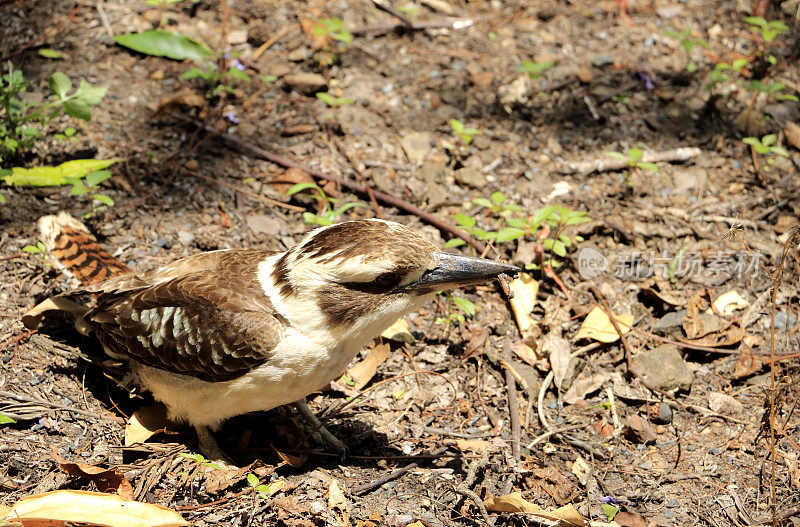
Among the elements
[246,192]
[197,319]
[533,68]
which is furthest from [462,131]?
[197,319]

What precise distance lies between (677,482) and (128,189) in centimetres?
471

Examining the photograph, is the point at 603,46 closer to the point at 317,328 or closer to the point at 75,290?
the point at 317,328

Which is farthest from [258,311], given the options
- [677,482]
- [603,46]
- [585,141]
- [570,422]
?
[603,46]

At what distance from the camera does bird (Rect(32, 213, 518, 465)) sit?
3.89 m

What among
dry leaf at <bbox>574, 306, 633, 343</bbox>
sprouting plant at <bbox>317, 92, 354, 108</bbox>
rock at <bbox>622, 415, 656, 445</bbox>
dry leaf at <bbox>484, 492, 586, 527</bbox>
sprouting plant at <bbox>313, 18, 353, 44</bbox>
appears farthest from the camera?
sprouting plant at <bbox>313, 18, 353, 44</bbox>

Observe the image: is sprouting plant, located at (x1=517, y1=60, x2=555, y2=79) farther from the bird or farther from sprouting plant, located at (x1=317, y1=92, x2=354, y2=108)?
the bird

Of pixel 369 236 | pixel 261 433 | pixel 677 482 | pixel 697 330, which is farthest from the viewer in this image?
pixel 697 330

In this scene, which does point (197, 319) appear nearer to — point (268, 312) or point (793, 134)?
point (268, 312)

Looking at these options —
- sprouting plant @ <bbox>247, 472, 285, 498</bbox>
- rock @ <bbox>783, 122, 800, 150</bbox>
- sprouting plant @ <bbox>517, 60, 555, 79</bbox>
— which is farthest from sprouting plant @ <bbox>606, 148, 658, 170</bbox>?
→ sprouting plant @ <bbox>247, 472, 285, 498</bbox>

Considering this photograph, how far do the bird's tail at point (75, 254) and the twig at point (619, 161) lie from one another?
4.04 m

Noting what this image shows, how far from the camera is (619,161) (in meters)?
6.65

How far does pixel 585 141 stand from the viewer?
6.96 m

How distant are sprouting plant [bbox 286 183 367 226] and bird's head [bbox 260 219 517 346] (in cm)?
154

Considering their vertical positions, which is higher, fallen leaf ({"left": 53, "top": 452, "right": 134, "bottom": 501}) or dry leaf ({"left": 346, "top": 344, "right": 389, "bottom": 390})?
fallen leaf ({"left": 53, "top": 452, "right": 134, "bottom": 501})
